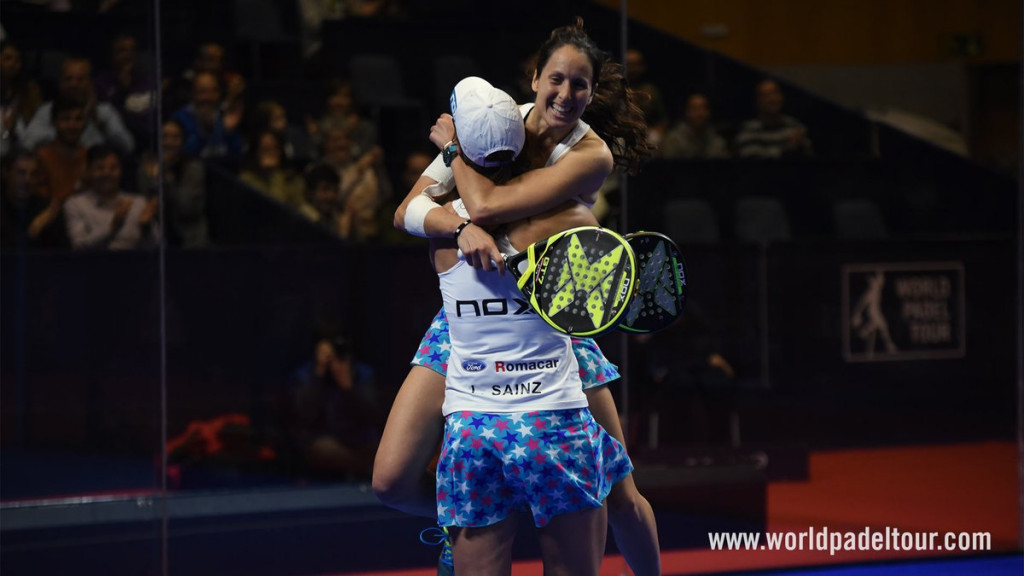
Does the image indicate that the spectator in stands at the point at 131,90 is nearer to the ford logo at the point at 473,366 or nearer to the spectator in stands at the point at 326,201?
the spectator in stands at the point at 326,201

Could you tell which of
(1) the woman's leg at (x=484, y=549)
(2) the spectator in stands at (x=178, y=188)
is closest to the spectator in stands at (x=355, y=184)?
(2) the spectator in stands at (x=178, y=188)

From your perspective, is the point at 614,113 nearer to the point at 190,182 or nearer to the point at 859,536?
the point at 190,182

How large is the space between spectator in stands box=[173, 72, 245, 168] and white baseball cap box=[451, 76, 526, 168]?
2062mm

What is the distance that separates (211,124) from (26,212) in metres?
0.67

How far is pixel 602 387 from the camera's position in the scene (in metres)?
3.34

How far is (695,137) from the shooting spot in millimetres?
5141

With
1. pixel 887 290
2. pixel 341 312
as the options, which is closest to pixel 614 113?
pixel 341 312

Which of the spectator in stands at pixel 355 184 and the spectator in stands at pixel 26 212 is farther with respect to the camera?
the spectator in stands at pixel 355 184

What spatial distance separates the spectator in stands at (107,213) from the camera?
4664 millimetres

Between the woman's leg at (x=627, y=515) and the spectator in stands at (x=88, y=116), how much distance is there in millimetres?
2084

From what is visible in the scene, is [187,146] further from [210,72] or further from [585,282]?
[585,282]

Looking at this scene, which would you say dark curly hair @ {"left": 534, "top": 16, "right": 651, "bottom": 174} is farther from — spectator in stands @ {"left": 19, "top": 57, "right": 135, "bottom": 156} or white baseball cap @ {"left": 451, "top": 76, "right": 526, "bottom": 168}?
spectator in stands @ {"left": 19, "top": 57, "right": 135, "bottom": 156}

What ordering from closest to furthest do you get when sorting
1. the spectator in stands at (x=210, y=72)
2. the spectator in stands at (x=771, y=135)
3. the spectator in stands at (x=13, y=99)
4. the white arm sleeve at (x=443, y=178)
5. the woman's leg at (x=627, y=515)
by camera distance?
the white arm sleeve at (x=443, y=178), the woman's leg at (x=627, y=515), the spectator in stands at (x=13, y=99), the spectator in stands at (x=210, y=72), the spectator in stands at (x=771, y=135)

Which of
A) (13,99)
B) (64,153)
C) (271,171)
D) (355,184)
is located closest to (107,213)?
(64,153)
